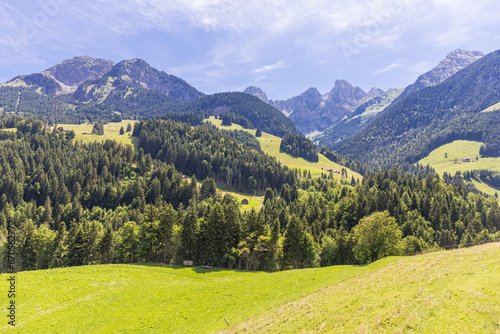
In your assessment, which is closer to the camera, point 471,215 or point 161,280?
point 161,280

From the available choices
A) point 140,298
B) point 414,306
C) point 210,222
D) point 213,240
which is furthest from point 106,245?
point 414,306

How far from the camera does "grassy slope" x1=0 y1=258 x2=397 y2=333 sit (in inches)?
1387

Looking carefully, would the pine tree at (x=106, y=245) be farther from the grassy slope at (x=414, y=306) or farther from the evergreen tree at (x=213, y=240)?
the grassy slope at (x=414, y=306)

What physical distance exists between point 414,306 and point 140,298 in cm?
4062

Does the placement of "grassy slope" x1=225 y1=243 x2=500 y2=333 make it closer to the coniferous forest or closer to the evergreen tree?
the coniferous forest

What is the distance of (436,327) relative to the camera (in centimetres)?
1730

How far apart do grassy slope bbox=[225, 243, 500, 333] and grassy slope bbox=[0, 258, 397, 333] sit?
312 inches

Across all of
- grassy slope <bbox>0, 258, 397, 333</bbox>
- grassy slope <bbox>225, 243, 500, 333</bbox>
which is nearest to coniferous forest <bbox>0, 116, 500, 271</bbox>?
grassy slope <bbox>0, 258, 397, 333</bbox>

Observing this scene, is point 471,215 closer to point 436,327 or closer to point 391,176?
point 391,176

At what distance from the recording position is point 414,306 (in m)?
21.2

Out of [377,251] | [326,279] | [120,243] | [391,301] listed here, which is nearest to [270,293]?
[326,279]

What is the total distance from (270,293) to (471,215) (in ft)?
433

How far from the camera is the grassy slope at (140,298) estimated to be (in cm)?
3522

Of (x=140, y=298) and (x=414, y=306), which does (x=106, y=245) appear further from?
(x=414, y=306)
